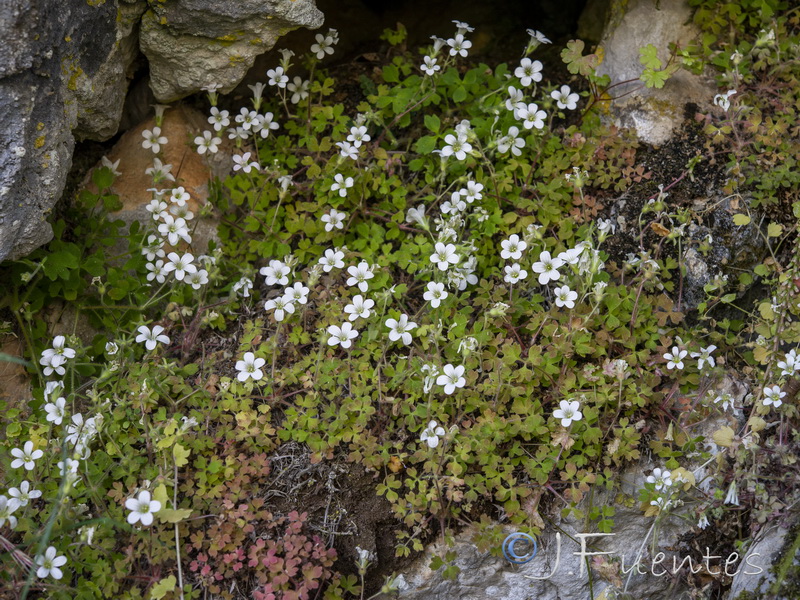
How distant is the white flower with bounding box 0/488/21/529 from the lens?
2.97 meters

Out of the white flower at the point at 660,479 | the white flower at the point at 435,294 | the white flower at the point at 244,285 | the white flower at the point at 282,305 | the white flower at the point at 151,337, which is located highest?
the white flower at the point at 435,294

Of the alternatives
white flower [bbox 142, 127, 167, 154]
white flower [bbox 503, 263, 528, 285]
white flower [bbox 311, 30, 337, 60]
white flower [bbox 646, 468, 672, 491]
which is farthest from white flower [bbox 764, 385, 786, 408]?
white flower [bbox 142, 127, 167, 154]

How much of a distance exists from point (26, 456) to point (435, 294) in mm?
2030

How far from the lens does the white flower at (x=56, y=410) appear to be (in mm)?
3186

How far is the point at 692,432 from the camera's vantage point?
350 cm

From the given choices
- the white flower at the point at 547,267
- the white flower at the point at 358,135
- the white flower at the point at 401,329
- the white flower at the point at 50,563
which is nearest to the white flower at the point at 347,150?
the white flower at the point at 358,135

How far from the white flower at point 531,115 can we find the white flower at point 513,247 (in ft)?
2.24

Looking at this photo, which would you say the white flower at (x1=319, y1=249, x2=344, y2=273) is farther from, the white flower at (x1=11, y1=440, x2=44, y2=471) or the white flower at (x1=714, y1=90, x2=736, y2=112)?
the white flower at (x1=714, y1=90, x2=736, y2=112)

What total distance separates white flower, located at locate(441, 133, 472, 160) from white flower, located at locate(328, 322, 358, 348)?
3.61ft

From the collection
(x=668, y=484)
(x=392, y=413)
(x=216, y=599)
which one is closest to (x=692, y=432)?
(x=668, y=484)

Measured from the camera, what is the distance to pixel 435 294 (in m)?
3.56

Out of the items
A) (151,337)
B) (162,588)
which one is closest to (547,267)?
(151,337)

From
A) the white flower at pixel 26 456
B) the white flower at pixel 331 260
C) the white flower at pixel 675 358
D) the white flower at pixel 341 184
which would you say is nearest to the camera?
the white flower at pixel 26 456

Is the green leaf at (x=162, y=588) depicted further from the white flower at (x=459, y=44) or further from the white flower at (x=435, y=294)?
the white flower at (x=459, y=44)
